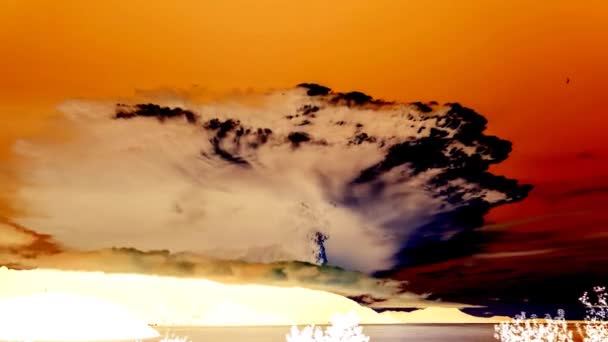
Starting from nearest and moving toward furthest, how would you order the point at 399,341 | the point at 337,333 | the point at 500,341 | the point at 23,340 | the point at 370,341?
the point at 337,333 < the point at 500,341 < the point at 370,341 < the point at 399,341 < the point at 23,340

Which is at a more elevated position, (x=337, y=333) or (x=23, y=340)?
(x=23, y=340)

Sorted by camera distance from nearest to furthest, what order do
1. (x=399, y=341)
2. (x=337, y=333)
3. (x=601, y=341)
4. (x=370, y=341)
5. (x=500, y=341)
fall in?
(x=337, y=333), (x=601, y=341), (x=500, y=341), (x=370, y=341), (x=399, y=341)

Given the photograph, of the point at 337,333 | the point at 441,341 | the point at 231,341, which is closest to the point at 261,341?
the point at 231,341

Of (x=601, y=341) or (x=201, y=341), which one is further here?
(x=201, y=341)

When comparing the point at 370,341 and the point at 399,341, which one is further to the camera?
the point at 399,341

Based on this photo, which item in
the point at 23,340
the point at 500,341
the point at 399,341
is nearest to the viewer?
the point at 500,341

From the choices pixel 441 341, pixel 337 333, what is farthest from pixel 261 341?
pixel 337 333

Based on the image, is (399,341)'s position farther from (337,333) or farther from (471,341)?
(337,333)

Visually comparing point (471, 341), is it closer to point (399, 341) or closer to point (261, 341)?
point (399, 341)

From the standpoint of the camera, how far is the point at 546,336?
162250 mm

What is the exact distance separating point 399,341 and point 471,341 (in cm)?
2793

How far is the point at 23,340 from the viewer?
194750 millimetres

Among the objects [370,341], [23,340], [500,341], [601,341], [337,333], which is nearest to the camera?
[337,333]

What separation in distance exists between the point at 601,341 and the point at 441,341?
80592 mm
